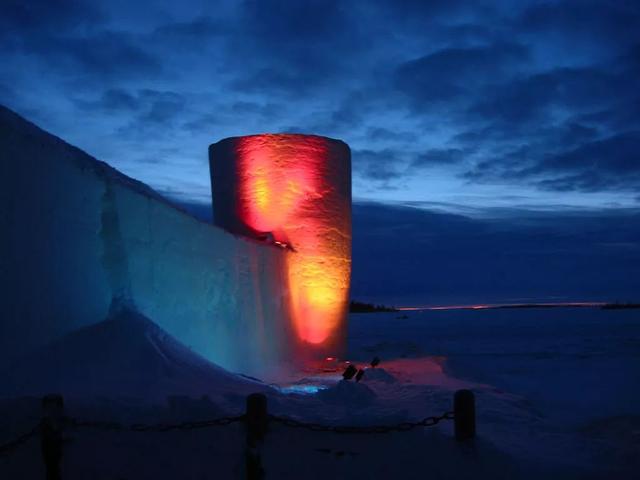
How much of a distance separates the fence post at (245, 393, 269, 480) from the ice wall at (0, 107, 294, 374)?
9.14 feet

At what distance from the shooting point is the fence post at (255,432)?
14.2 feet

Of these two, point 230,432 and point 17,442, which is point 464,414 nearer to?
point 230,432

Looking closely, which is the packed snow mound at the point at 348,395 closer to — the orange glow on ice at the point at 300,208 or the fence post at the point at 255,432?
the fence post at the point at 255,432

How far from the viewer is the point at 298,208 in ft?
49.3

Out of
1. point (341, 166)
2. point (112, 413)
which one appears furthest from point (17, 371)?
point (341, 166)

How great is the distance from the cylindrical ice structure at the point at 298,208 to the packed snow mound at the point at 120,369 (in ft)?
25.1

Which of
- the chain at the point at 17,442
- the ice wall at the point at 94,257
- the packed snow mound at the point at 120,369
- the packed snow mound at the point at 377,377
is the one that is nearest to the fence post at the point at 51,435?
the chain at the point at 17,442

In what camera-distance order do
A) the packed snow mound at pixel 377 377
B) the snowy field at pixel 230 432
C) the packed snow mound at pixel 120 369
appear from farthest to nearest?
the packed snow mound at pixel 377 377 < the packed snow mound at pixel 120 369 < the snowy field at pixel 230 432

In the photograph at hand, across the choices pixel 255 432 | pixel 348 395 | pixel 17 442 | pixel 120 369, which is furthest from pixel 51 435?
pixel 348 395

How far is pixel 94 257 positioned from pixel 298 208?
26.2 ft

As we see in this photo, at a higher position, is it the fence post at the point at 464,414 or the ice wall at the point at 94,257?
the ice wall at the point at 94,257

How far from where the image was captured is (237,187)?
15.3 meters

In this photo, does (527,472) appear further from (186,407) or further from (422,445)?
(186,407)

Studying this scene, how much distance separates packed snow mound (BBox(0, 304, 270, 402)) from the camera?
5719mm
